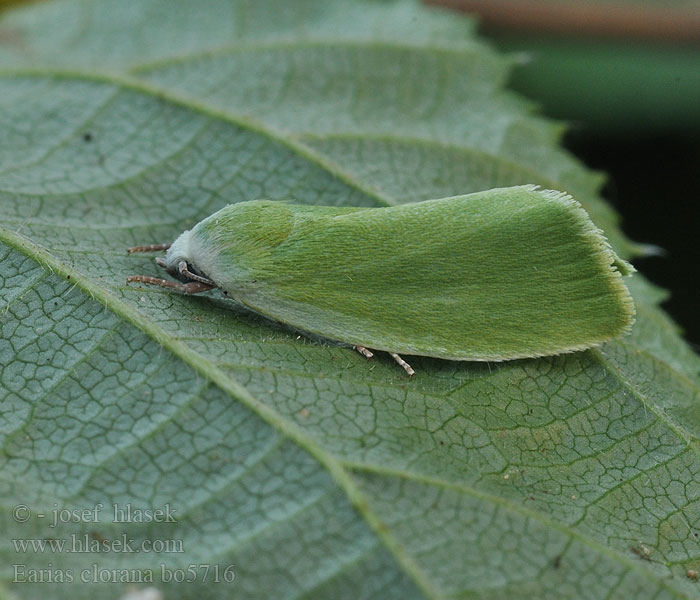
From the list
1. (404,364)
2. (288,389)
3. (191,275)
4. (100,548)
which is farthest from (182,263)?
(100,548)

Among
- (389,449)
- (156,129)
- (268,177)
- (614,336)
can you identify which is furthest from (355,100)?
(389,449)

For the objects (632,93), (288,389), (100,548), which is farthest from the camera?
(632,93)

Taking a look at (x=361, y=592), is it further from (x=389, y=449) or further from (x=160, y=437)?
(x=160, y=437)

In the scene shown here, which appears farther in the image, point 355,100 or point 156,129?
point 355,100

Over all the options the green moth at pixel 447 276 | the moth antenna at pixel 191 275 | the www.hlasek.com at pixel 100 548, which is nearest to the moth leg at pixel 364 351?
the green moth at pixel 447 276

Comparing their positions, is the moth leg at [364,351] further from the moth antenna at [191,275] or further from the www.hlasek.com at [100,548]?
the www.hlasek.com at [100,548]

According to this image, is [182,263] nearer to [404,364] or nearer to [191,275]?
[191,275]

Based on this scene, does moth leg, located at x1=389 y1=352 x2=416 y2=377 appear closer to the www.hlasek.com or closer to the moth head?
the moth head
